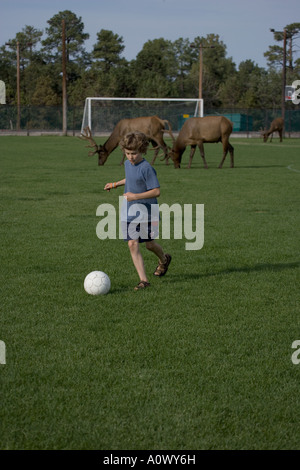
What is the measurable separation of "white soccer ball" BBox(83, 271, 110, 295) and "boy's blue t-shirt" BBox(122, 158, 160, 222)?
72cm

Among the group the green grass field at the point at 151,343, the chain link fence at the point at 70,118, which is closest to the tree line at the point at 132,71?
the chain link fence at the point at 70,118

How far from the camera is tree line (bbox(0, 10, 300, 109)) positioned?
74312mm

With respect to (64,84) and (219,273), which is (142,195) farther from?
(64,84)

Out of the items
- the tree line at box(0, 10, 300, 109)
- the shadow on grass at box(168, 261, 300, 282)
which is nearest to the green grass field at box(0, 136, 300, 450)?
the shadow on grass at box(168, 261, 300, 282)

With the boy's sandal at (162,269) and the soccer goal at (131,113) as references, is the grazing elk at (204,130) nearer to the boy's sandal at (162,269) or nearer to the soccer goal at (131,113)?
the boy's sandal at (162,269)

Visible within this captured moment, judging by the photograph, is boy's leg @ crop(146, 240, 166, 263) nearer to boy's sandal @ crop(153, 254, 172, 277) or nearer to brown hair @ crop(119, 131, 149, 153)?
boy's sandal @ crop(153, 254, 172, 277)

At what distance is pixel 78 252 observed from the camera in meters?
8.34

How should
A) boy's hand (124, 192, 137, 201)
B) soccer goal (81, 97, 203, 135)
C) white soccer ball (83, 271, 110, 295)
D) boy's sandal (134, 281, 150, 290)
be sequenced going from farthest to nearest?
soccer goal (81, 97, 203, 135) → boy's sandal (134, 281, 150, 290) → boy's hand (124, 192, 137, 201) → white soccer ball (83, 271, 110, 295)

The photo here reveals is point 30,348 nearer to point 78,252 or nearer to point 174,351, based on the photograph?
point 174,351

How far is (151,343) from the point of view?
16.3 feet

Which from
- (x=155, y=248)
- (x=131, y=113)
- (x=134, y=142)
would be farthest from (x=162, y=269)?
(x=131, y=113)

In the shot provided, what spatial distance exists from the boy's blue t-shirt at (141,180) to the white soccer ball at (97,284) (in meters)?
0.72

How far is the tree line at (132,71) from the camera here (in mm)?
74312

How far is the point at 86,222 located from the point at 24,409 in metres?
7.06
